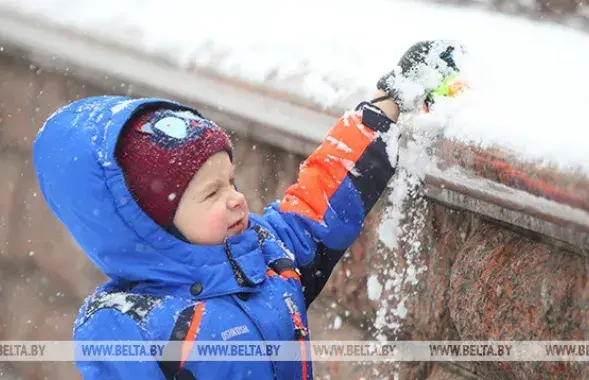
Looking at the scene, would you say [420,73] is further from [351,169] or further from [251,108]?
[251,108]

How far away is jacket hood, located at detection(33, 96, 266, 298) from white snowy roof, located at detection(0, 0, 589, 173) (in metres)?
0.48

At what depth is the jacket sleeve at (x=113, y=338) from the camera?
1555mm

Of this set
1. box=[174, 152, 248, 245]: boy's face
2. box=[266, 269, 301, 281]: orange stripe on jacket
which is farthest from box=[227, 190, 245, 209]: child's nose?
box=[266, 269, 301, 281]: orange stripe on jacket

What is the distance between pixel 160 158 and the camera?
1555mm

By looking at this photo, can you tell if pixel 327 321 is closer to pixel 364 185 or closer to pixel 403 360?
pixel 403 360

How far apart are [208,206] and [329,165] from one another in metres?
0.30

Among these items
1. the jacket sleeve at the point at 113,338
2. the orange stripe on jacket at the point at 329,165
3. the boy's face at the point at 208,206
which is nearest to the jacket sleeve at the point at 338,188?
the orange stripe on jacket at the point at 329,165

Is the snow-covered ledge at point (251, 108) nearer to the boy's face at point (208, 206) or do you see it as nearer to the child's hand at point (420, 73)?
the child's hand at point (420, 73)

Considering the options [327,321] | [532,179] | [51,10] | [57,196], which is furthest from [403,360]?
[51,10]

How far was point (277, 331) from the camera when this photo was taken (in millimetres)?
1656

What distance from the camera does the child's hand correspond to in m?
1.67

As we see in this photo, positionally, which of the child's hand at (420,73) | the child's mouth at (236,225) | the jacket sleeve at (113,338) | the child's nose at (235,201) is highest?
the child's hand at (420,73)

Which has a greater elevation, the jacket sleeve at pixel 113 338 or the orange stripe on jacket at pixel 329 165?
the orange stripe on jacket at pixel 329 165

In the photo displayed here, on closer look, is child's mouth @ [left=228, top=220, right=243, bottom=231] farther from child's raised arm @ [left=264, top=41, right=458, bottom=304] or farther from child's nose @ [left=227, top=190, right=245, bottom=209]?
child's raised arm @ [left=264, top=41, right=458, bottom=304]
